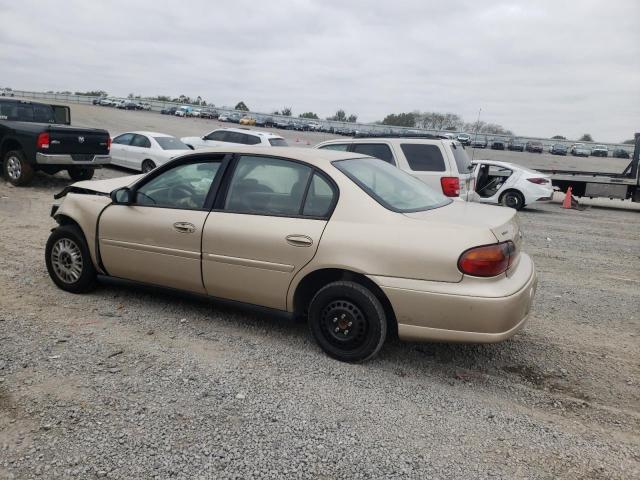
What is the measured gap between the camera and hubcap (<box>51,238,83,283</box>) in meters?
5.05

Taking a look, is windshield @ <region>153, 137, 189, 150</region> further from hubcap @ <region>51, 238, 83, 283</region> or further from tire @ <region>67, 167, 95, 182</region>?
hubcap @ <region>51, 238, 83, 283</region>

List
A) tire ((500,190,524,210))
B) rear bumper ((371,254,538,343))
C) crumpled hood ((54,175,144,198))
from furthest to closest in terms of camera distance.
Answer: tire ((500,190,524,210))
crumpled hood ((54,175,144,198))
rear bumper ((371,254,538,343))

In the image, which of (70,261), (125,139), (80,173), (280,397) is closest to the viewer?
(280,397)

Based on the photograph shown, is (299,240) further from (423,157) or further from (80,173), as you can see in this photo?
(80,173)

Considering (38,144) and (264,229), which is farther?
(38,144)

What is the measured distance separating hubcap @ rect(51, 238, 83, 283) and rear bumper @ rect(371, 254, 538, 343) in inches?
122

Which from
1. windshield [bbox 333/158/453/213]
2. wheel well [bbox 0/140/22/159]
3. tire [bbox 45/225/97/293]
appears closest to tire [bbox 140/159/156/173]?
wheel well [bbox 0/140/22/159]

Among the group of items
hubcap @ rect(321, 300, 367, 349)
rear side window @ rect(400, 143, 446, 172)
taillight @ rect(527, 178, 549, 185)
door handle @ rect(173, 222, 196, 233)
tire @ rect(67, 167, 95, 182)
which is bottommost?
tire @ rect(67, 167, 95, 182)

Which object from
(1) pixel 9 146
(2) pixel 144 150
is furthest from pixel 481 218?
(2) pixel 144 150

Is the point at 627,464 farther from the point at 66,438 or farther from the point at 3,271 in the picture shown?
the point at 3,271

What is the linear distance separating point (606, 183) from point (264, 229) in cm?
1549

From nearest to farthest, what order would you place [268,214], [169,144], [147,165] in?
[268,214], [147,165], [169,144]

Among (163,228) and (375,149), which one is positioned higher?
(375,149)

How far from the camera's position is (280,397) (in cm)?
342
